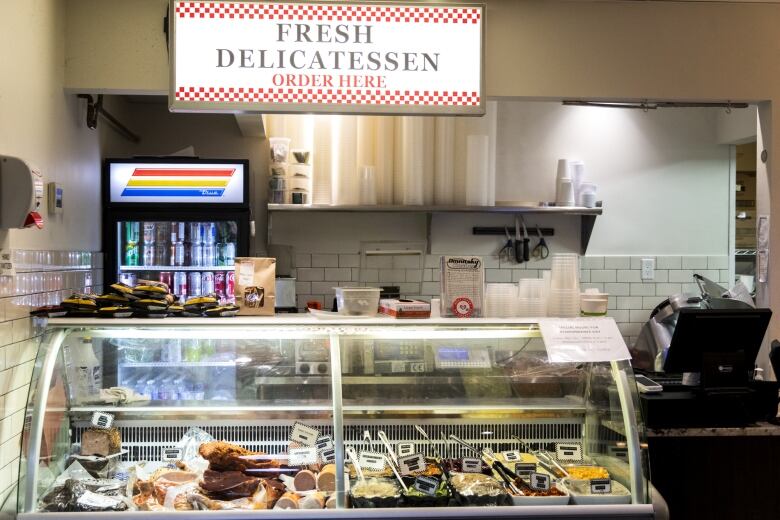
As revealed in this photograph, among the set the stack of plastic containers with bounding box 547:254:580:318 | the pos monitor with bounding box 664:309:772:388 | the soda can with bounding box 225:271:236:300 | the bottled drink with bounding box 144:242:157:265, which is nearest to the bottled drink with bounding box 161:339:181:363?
the stack of plastic containers with bounding box 547:254:580:318

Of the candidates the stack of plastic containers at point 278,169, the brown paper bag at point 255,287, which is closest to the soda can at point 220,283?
the stack of plastic containers at point 278,169

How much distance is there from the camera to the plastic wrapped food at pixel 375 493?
2857 mm

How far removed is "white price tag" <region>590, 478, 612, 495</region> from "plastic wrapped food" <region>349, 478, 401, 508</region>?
2.54 ft

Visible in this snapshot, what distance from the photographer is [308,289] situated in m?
6.40

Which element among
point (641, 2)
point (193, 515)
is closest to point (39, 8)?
point (193, 515)

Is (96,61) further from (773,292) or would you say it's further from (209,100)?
(773,292)

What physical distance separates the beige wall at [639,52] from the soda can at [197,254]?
2.60 meters

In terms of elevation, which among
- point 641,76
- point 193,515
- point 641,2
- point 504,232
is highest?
point 641,2

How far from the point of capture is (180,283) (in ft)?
18.0

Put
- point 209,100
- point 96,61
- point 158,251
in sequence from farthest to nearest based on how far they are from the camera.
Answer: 1. point 158,251
2. point 96,61
3. point 209,100

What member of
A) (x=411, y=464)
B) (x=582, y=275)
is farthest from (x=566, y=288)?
(x=582, y=275)

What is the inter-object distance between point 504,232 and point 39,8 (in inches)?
159

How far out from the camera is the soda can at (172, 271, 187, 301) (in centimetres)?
547

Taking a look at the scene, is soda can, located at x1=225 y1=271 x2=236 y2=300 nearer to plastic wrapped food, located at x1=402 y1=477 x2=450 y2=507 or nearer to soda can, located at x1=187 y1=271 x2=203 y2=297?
soda can, located at x1=187 y1=271 x2=203 y2=297
